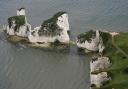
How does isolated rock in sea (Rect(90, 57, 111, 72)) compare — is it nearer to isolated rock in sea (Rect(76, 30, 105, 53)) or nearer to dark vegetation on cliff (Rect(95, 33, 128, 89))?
dark vegetation on cliff (Rect(95, 33, 128, 89))

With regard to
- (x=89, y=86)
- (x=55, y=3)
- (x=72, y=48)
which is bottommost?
(x=89, y=86)

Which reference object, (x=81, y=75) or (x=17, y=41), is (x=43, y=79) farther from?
(x=17, y=41)

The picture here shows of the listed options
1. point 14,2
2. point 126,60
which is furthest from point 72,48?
point 14,2

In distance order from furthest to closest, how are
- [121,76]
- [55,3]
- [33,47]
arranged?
[55,3] < [33,47] < [121,76]

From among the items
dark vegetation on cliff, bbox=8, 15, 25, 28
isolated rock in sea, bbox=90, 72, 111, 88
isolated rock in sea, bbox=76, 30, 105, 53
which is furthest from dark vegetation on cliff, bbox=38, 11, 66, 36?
isolated rock in sea, bbox=90, 72, 111, 88

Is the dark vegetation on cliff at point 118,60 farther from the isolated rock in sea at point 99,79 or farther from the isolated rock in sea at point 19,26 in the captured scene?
the isolated rock in sea at point 19,26

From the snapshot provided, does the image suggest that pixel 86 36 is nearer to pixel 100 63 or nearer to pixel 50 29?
pixel 50 29
